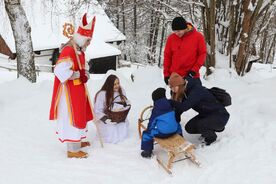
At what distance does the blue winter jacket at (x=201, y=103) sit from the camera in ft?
15.3

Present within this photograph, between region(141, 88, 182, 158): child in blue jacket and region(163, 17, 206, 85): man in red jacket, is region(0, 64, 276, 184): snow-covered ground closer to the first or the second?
region(141, 88, 182, 158): child in blue jacket

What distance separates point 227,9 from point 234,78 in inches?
63.1

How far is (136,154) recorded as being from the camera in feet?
16.3

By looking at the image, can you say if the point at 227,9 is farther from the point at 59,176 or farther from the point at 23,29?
Result: the point at 59,176

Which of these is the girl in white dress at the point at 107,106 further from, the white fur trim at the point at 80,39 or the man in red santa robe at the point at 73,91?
the white fur trim at the point at 80,39

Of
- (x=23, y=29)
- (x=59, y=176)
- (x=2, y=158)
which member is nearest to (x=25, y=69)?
(x=23, y=29)

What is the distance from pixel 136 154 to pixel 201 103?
3.79 ft

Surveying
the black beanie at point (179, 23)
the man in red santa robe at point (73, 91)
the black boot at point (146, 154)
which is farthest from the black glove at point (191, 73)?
the man in red santa robe at point (73, 91)

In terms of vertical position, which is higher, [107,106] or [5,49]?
[107,106]

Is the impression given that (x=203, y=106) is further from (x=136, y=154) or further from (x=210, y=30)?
(x=210, y=30)

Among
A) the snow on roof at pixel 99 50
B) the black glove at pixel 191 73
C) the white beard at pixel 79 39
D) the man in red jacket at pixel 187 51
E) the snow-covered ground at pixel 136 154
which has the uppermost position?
the white beard at pixel 79 39

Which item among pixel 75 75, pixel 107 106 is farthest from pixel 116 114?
pixel 75 75

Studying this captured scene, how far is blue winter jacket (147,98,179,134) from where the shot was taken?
4492mm

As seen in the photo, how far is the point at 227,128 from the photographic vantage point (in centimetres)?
525
